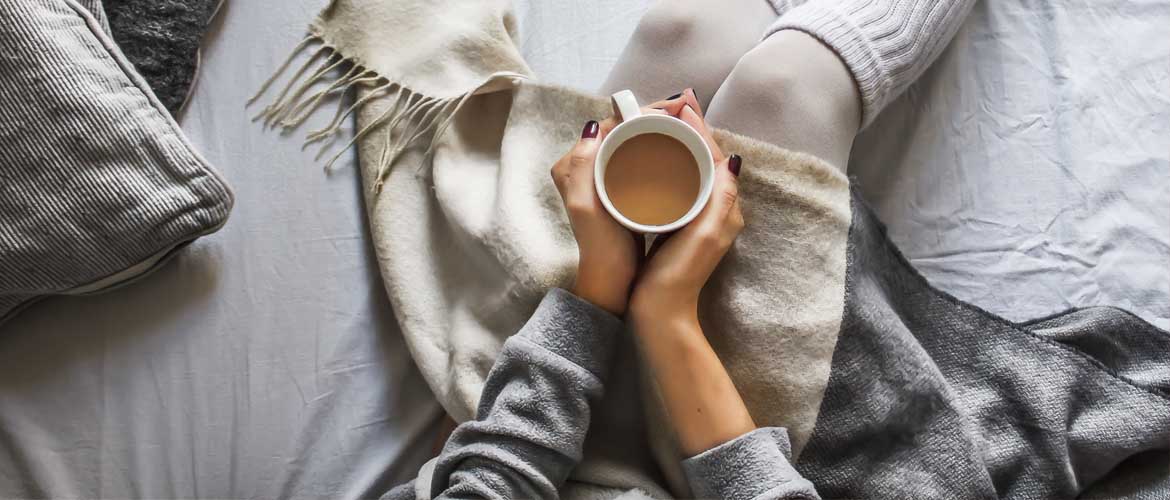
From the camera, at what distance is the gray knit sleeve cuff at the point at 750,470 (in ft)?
2.10

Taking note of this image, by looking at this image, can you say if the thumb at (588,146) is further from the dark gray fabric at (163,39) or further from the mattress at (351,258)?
the dark gray fabric at (163,39)

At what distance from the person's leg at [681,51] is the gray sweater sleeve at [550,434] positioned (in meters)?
0.22

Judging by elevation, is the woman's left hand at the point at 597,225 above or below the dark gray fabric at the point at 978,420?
above

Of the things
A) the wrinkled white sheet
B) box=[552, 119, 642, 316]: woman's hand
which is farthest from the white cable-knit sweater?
the wrinkled white sheet

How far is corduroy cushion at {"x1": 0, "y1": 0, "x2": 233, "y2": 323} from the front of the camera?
0.71 metres

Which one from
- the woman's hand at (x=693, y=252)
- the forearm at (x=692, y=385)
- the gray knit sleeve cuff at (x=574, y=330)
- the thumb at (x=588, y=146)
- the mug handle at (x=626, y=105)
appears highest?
the mug handle at (x=626, y=105)

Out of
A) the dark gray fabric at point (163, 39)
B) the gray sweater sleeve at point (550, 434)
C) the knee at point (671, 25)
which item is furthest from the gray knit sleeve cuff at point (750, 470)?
the dark gray fabric at point (163, 39)

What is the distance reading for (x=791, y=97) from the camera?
73cm

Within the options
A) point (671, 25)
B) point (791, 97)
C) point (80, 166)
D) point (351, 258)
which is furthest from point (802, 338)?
point (80, 166)

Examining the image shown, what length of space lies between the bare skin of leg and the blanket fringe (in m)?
0.19

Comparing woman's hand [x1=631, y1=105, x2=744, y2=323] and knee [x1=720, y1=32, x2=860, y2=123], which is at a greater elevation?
knee [x1=720, y1=32, x2=860, y2=123]

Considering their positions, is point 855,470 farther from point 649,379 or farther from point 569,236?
point 569,236

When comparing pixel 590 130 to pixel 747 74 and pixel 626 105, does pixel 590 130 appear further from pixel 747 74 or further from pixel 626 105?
pixel 747 74

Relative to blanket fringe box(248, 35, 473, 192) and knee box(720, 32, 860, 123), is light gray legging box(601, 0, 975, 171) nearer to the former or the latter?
knee box(720, 32, 860, 123)
